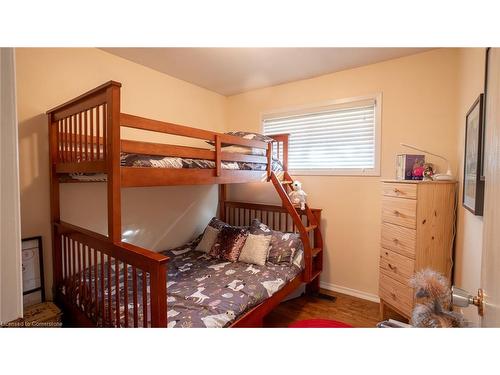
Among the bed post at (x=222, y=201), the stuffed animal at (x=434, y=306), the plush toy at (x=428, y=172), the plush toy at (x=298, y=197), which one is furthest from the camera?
the bed post at (x=222, y=201)

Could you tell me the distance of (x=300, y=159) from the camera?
9.05 feet

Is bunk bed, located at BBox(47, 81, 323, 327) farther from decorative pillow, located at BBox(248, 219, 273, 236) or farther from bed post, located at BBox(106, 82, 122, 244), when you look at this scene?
decorative pillow, located at BBox(248, 219, 273, 236)

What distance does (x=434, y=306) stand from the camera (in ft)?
2.68

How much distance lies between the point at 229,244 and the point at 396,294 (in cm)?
149

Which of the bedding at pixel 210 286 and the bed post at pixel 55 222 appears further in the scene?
the bed post at pixel 55 222

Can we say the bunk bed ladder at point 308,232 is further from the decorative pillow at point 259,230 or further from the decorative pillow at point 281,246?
the decorative pillow at point 259,230

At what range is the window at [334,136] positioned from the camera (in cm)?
233

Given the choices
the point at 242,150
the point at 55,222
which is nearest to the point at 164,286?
the point at 55,222

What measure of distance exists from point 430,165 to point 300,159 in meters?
1.24

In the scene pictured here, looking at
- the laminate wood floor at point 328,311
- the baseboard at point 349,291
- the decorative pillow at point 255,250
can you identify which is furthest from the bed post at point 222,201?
the baseboard at point 349,291

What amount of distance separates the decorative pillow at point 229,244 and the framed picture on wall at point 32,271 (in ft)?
4.40

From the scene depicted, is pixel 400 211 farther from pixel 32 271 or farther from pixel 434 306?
pixel 32 271
